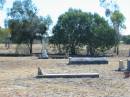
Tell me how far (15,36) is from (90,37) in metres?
9.64

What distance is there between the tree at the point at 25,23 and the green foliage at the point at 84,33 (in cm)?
229

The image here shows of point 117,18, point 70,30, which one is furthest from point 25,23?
point 117,18

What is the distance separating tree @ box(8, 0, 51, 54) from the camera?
187 feet

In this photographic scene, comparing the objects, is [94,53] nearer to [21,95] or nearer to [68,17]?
[68,17]

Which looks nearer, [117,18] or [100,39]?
[100,39]

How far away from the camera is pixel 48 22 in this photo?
59500 millimetres

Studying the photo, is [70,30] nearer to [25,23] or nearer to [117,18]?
[25,23]

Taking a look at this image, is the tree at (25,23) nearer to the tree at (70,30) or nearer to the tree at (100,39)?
the tree at (70,30)

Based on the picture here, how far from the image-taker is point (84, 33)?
55.7m

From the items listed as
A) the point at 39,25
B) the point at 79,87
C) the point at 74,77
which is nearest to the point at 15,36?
the point at 39,25

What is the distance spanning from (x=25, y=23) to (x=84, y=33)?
789 cm

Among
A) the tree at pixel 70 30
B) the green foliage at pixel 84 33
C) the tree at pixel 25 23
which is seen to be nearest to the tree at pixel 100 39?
the green foliage at pixel 84 33

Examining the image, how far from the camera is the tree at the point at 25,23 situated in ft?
187

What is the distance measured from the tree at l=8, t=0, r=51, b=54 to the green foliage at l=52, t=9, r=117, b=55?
2.29 meters
